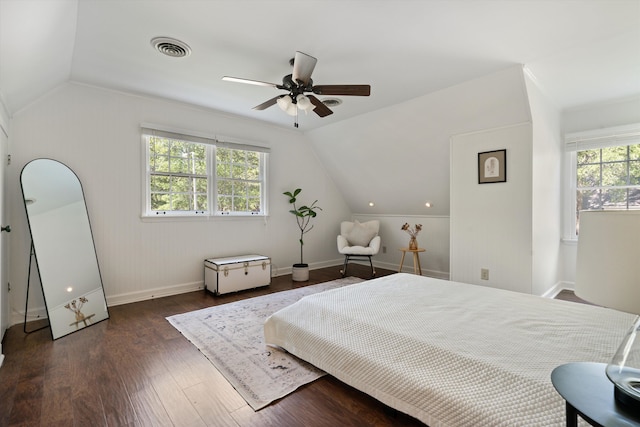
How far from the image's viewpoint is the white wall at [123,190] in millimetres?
3020

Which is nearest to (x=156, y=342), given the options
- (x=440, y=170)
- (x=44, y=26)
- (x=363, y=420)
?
(x=363, y=420)

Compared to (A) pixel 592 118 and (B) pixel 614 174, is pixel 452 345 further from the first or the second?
(A) pixel 592 118

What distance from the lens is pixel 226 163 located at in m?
4.50

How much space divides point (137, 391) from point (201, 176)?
294cm

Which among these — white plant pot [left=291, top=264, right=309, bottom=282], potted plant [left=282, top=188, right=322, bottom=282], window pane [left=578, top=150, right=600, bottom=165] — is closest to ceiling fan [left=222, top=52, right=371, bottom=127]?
potted plant [left=282, top=188, right=322, bottom=282]

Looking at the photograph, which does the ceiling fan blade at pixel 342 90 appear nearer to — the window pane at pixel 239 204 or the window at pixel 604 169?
the window pane at pixel 239 204

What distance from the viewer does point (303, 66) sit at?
2.37m

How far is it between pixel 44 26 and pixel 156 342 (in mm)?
2349

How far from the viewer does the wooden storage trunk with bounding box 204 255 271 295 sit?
387 centimetres

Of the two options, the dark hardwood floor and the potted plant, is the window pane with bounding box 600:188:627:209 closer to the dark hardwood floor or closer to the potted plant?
the potted plant

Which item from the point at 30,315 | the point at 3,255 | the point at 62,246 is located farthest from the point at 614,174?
the point at 30,315

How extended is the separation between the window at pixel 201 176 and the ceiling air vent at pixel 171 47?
1430 millimetres

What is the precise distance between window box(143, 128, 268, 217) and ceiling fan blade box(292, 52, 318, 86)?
221 cm

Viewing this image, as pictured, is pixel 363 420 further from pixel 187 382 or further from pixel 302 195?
pixel 302 195
